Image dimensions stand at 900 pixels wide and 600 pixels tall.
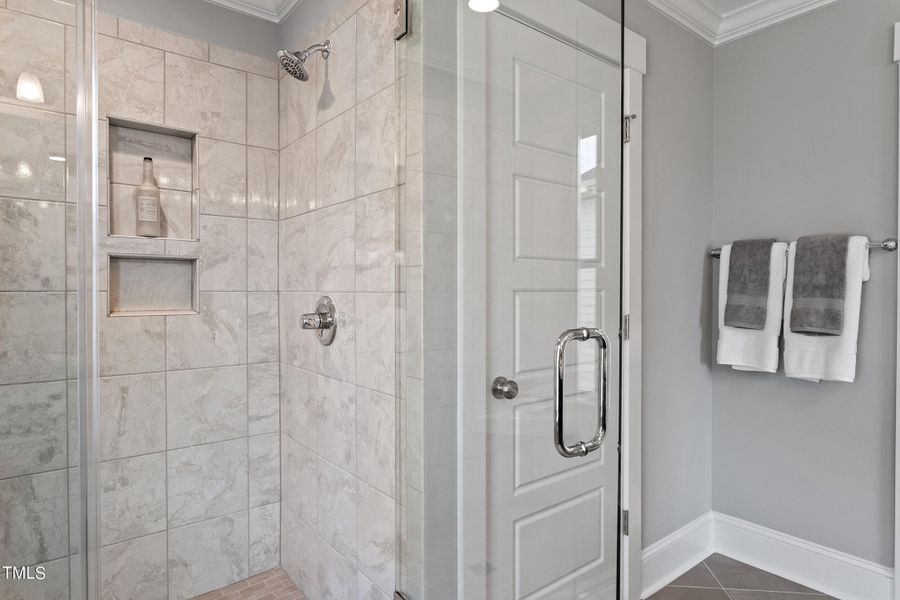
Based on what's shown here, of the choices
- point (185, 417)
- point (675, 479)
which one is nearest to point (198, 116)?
point (185, 417)

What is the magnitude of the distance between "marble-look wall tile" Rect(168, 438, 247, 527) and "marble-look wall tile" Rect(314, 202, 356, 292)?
790mm

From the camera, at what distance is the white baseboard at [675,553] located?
1912 mm

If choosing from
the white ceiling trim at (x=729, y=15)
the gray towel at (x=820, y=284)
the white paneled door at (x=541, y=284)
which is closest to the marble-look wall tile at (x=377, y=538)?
the white paneled door at (x=541, y=284)

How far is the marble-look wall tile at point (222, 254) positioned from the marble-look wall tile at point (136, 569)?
94 centimetres

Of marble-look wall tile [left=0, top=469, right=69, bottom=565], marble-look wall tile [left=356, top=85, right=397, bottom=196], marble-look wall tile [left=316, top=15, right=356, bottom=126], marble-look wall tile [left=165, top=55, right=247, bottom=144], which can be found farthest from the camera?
marble-look wall tile [left=165, top=55, right=247, bottom=144]

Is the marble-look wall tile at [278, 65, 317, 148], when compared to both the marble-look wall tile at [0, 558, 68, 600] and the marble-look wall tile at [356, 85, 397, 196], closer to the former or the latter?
the marble-look wall tile at [356, 85, 397, 196]

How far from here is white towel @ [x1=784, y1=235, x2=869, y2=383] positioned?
1727 millimetres

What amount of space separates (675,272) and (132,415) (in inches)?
85.9

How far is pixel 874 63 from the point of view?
1.76 m

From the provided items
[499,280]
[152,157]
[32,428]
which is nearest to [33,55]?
[32,428]

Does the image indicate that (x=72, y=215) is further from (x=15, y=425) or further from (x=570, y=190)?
(x=570, y=190)

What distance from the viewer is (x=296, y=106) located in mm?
1896

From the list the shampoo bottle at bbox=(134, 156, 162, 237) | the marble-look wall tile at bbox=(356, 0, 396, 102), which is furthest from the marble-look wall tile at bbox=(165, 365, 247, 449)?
the marble-look wall tile at bbox=(356, 0, 396, 102)

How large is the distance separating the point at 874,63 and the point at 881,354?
106 cm
